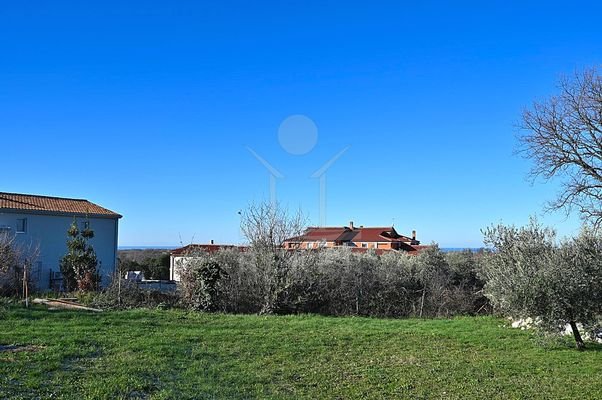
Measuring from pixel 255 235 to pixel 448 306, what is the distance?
8788mm

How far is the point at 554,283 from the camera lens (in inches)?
379

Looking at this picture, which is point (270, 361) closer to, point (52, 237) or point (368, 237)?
point (52, 237)

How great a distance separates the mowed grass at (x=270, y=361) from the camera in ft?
21.2

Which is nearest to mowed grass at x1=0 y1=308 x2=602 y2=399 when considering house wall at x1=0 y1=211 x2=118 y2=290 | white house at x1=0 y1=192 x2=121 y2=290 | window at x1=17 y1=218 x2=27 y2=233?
white house at x1=0 y1=192 x2=121 y2=290

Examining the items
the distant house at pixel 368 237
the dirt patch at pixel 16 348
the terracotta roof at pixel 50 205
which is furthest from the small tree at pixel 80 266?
the distant house at pixel 368 237

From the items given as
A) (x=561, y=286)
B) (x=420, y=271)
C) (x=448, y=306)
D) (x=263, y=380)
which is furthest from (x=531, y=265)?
(x=420, y=271)

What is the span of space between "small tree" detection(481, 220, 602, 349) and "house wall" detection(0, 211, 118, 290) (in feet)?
72.8

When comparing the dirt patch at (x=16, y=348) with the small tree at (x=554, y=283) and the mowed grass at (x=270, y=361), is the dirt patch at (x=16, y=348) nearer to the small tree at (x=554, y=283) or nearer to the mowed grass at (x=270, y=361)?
the mowed grass at (x=270, y=361)

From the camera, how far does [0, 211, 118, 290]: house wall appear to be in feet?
93.0

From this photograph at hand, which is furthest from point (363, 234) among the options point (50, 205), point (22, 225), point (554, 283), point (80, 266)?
point (554, 283)

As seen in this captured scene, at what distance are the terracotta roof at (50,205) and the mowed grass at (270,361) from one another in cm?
1985

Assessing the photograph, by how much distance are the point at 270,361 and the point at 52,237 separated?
2646cm

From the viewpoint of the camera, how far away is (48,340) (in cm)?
870

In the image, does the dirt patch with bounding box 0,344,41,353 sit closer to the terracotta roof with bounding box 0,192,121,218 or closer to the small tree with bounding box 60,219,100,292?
the small tree with bounding box 60,219,100,292
